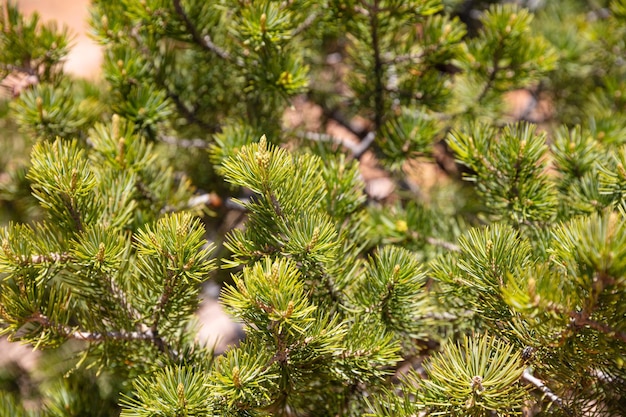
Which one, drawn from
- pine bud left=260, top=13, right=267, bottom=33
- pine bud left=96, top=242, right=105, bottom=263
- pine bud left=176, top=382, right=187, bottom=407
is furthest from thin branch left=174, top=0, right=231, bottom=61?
pine bud left=176, top=382, right=187, bottom=407

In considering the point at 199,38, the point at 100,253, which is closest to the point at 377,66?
the point at 199,38

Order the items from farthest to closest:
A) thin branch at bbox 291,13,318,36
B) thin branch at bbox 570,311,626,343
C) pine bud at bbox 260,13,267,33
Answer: thin branch at bbox 291,13,318,36 → pine bud at bbox 260,13,267,33 → thin branch at bbox 570,311,626,343

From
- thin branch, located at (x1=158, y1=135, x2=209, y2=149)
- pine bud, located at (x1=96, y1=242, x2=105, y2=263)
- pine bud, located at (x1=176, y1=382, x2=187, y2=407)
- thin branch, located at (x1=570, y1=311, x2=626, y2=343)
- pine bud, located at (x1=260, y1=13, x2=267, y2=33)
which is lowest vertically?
pine bud, located at (x1=176, y1=382, x2=187, y2=407)

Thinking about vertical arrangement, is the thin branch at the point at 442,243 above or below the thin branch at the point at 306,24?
below

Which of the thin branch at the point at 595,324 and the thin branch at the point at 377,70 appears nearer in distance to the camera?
the thin branch at the point at 595,324

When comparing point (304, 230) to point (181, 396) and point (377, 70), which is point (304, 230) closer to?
point (181, 396)

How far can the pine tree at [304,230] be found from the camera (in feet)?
1.40

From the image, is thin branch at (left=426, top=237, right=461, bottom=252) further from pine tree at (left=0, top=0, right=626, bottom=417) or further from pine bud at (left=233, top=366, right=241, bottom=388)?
pine bud at (left=233, top=366, right=241, bottom=388)

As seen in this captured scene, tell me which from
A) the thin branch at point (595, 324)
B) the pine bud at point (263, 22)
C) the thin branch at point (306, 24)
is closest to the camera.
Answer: the thin branch at point (595, 324)

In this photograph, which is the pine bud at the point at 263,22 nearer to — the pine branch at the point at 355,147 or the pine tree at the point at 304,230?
the pine tree at the point at 304,230

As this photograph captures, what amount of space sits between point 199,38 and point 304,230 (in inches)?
12.3

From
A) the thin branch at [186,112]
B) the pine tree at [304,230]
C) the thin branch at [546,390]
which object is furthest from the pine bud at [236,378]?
the thin branch at [186,112]

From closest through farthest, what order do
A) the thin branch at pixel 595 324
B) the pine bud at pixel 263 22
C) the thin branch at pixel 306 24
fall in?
the thin branch at pixel 595 324
the pine bud at pixel 263 22
the thin branch at pixel 306 24

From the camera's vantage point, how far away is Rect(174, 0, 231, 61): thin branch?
602 mm
